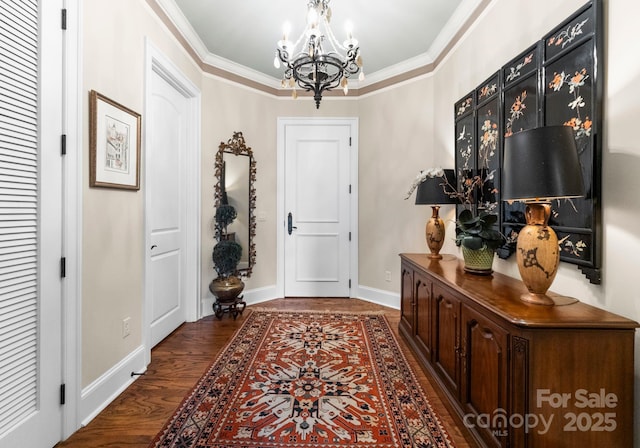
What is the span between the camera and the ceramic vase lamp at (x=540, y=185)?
1236 millimetres

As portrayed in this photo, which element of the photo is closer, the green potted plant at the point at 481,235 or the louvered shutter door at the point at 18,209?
the louvered shutter door at the point at 18,209

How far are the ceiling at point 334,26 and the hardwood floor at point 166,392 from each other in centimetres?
285

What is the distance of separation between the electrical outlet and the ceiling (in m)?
2.46

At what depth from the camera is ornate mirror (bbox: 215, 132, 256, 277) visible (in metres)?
3.60

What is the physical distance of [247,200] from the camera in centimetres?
388

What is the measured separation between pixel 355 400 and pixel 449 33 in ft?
10.7

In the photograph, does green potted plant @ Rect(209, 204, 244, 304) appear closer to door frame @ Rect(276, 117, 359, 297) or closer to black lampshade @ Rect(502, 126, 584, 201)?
door frame @ Rect(276, 117, 359, 297)

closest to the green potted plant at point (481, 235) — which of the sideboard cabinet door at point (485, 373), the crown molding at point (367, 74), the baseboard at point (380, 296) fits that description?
the sideboard cabinet door at point (485, 373)

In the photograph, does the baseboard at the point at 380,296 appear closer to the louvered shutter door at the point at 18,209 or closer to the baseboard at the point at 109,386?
the baseboard at the point at 109,386

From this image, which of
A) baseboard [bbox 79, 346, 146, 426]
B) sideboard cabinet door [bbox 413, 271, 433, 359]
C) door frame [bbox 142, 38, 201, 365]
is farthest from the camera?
door frame [bbox 142, 38, 201, 365]

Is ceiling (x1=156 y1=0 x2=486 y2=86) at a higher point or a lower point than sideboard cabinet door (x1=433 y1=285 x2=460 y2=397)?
higher

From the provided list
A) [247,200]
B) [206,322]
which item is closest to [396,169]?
[247,200]

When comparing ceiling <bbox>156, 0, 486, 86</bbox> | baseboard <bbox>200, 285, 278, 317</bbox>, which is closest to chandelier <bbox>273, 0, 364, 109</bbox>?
ceiling <bbox>156, 0, 486, 86</bbox>

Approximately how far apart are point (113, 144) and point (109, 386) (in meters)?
1.55
